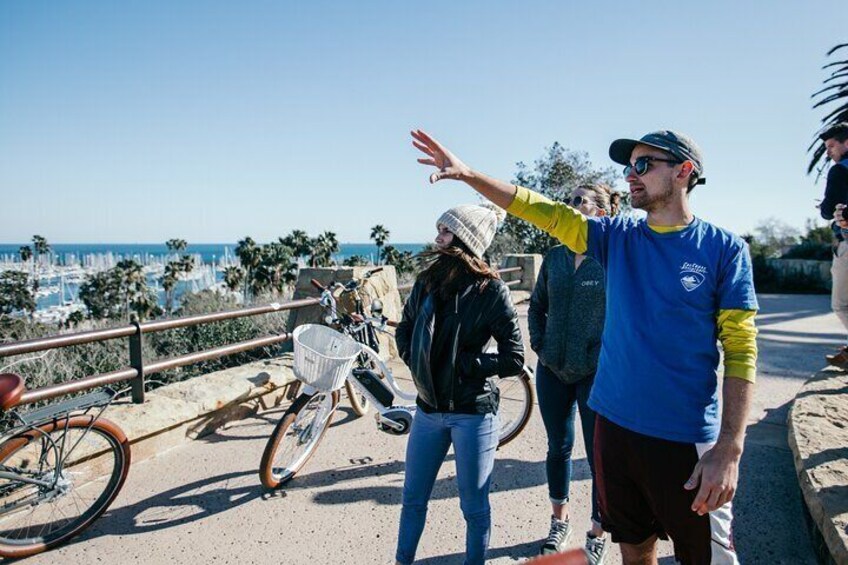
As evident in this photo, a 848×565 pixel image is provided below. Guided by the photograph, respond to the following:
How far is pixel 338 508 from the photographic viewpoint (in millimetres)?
3438

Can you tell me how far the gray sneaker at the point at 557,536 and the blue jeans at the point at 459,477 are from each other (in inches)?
28.3

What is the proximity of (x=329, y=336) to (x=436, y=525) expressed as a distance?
1519 millimetres

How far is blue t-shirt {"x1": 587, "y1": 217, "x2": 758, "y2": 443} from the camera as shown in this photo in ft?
6.01

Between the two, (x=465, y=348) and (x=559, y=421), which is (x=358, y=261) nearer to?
(x=559, y=421)

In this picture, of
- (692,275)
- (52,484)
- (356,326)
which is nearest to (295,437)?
(356,326)

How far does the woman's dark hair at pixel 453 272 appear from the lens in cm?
245

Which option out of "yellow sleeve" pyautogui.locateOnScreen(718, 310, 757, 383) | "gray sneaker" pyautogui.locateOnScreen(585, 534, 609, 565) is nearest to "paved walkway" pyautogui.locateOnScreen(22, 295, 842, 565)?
"gray sneaker" pyautogui.locateOnScreen(585, 534, 609, 565)

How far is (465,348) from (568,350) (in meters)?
0.70

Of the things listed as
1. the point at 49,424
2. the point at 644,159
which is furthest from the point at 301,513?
the point at 644,159

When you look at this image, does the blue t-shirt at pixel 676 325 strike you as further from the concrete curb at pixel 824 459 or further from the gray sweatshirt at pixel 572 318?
the concrete curb at pixel 824 459

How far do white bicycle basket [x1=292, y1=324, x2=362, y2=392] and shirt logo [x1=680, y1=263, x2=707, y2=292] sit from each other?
2.32 m

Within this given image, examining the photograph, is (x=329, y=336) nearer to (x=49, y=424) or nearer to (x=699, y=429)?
(x=49, y=424)

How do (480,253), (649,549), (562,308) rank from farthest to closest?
(562,308), (480,253), (649,549)

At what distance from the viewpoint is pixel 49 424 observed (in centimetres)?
301
